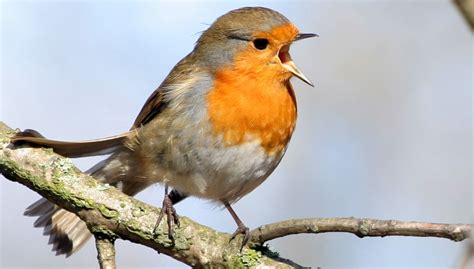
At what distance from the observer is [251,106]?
3766mm

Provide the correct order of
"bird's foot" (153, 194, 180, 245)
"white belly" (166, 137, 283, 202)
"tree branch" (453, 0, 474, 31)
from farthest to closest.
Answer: "white belly" (166, 137, 283, 202), "bird's foot" (153, 194, 180, 245), "tree branch" (453, 0, 474, 31)

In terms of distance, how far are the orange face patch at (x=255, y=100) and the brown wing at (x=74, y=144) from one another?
0.65 meters

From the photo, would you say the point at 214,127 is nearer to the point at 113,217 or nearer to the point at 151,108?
the point at 151,108

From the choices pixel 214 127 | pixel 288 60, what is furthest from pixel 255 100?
pixel 288 60

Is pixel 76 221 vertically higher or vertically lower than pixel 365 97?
lower

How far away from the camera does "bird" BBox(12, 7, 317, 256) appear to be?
3.70m

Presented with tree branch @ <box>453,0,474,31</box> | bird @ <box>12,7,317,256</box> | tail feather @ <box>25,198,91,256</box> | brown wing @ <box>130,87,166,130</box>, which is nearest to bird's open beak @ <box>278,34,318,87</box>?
bird @ <box>12,7,317,256</box>

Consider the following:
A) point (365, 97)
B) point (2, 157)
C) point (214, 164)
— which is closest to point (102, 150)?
point (214, 164)

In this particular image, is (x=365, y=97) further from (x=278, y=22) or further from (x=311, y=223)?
(x=311, y=223)

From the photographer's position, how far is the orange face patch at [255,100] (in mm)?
3691

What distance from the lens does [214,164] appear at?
3.69 metres

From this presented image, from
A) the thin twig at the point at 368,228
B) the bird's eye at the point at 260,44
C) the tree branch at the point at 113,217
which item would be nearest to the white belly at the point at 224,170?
the bird's eye at the point at 260,44

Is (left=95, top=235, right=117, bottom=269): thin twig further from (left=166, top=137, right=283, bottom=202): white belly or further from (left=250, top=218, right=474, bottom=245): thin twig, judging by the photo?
(left=166, top=137, right=283, bottom=202): white belly

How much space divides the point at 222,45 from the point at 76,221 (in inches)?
52.1
